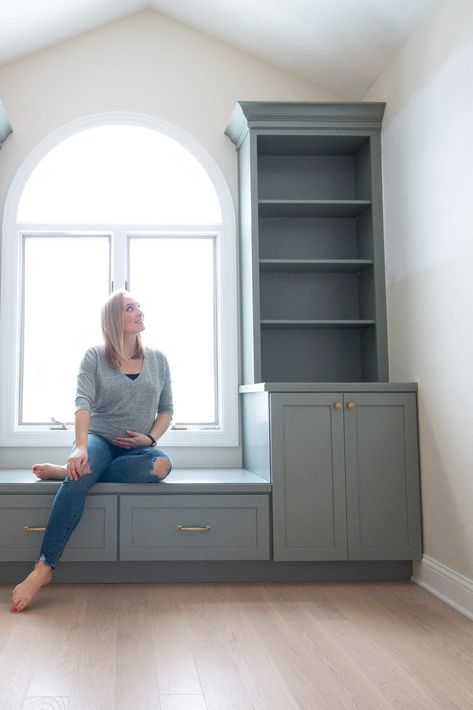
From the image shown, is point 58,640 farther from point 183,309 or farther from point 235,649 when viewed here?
point 183,309

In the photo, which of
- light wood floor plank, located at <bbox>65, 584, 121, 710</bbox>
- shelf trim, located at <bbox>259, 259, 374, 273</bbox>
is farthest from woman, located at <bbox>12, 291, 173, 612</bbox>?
shelf trim, located at <bbox>259, 259, 374, 273</bbox>

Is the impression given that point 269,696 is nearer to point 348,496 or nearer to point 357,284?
point 348,496

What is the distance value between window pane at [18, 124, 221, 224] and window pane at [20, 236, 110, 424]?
17 centimetres

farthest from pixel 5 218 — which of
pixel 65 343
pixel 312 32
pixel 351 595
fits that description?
pixel 351 595

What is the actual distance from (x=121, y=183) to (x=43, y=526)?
1.97m

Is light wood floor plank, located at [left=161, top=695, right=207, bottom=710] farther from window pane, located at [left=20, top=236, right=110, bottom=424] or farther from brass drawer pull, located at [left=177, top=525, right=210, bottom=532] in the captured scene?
window pane, located at [left=20, top=236, right=110, bottom=424]

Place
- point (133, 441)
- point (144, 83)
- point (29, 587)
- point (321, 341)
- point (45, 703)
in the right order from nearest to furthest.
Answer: point (45, 703) < point (29, 587) < point (133, 441) < point (321, 341) < point (144, 83)

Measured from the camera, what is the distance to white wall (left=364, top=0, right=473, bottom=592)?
2.64 m

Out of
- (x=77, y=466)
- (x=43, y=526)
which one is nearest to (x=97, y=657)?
(x=77, y=466)

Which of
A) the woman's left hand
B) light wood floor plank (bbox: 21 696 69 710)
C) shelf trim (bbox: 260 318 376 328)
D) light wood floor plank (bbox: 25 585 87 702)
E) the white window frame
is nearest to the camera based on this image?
light wood floor plank (bbox: 21 696 69 710)

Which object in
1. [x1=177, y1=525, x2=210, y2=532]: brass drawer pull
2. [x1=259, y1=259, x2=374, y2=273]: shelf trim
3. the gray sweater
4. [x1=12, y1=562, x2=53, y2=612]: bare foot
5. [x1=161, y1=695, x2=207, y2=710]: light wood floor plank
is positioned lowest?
[x1=161, y1=695, x2=207, y2=710]: light wood floor plank

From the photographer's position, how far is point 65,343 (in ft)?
12.7

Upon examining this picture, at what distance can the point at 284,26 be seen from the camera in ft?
11.7

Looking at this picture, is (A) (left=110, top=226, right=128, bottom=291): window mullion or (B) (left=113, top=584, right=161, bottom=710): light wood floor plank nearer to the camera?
(B) (left=113, top=584, right=161, bottom=710): light wood floor plank
